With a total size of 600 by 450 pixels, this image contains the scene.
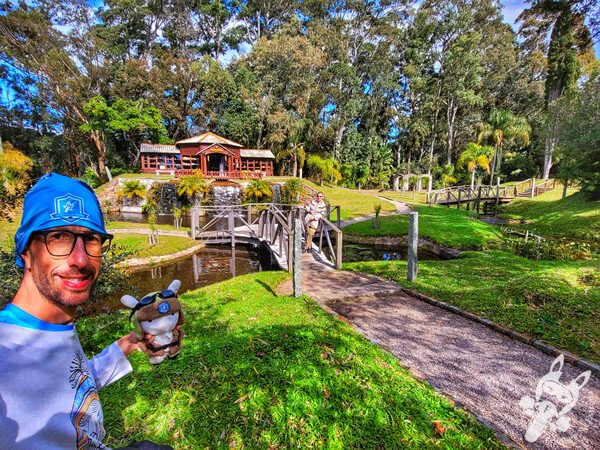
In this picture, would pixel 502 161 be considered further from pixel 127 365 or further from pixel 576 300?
pixel 127 365

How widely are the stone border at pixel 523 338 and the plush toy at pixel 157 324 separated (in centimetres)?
455

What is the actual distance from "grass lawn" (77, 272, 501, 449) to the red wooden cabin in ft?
81.1

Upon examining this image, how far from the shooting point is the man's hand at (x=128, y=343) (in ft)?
4.97

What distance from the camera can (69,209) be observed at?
A: 1109 mm

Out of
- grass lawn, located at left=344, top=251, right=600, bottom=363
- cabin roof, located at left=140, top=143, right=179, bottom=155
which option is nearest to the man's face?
grass lawn, located at left=344, top=251, right=600, bottom=363

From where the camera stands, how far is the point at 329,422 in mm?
2506

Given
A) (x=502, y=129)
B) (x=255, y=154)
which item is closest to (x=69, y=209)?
(x=255, y=154)

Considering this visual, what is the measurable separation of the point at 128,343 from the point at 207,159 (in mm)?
29933

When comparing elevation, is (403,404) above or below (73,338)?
below

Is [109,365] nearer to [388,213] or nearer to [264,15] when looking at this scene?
[388,213]

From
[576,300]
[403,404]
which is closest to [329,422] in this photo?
[403,404]

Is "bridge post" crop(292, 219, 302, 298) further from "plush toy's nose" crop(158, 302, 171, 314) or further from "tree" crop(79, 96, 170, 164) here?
"tree" crop(79, 96, 170, 164)

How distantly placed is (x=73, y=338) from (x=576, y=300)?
21.8ft

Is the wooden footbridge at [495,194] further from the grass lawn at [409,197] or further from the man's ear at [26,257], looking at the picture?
the man's ear at [26,257]
